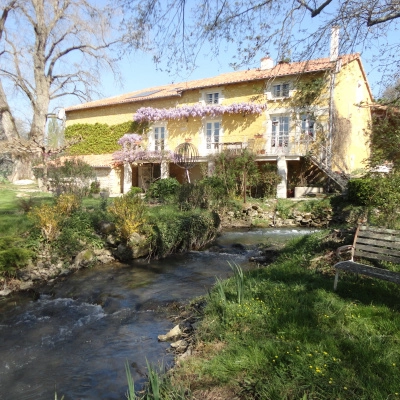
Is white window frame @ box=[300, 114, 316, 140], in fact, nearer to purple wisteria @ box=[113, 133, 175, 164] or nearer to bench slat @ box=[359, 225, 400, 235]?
purple wisteria @ box=[113, 133, 175, 164]

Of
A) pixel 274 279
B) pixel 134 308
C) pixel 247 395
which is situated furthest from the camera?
pixel 134 308

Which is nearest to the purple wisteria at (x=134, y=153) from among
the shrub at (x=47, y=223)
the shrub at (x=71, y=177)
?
the shrub at (x=71, y=177)

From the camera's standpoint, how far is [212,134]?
23.8 m

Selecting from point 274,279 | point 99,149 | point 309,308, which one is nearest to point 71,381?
point 309,308

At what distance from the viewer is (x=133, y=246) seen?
9.44 metres

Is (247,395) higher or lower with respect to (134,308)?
higher

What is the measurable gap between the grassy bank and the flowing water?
0.91m

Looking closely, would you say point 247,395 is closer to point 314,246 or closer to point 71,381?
point 71,381

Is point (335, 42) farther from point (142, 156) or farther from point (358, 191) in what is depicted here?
point (142, 156)

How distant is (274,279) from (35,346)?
3.63 metres

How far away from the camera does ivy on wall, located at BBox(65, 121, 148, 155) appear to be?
26000mm

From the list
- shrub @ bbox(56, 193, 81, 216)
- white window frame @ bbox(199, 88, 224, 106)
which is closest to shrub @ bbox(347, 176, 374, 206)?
shrub @ bbox(56, 193, 81, 216)

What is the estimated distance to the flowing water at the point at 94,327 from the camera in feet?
13.0

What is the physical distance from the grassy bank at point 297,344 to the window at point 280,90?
17622 millimetres
